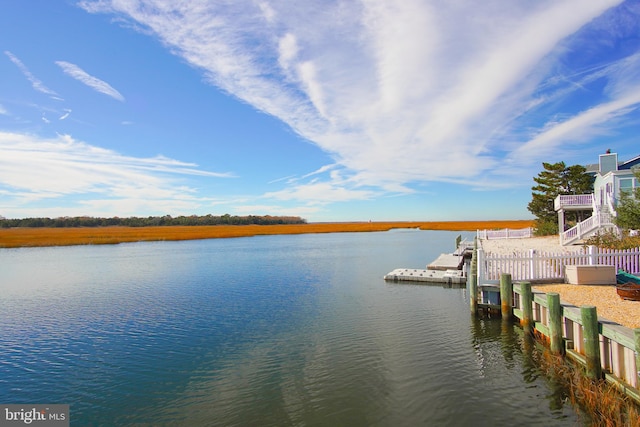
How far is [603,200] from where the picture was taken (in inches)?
1078

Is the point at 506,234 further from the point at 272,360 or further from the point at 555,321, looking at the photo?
the point at 272,360

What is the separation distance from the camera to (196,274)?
90.8 ft

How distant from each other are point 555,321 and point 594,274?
5370mm

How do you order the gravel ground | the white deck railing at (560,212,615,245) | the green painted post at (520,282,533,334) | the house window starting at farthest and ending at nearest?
the house window < the white deck railing at (560,212,615,245) < the green painted post at (520,282,533,334) < the gravel ground

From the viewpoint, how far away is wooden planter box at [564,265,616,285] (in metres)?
13.1

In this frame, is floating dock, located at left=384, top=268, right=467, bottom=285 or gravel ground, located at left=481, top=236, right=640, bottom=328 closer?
gravel ground, located at left=481, top=236, right=640, bottom=328

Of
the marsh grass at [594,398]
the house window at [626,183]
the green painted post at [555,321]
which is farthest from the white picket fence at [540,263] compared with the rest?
the house window at [626,183]

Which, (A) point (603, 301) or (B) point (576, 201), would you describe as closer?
(A) point (603, 301)

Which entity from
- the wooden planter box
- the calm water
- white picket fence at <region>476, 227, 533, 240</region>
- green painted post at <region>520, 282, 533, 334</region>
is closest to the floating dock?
the calm water

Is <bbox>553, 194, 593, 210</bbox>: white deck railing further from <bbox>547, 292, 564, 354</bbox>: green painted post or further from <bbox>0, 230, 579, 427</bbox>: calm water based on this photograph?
<bbox>547, 292, 564, 354</bbox>: green painted post

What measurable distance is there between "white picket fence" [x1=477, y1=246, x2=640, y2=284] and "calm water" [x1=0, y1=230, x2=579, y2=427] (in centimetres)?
208

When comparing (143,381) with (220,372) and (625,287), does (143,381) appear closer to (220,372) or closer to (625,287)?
(220,372)

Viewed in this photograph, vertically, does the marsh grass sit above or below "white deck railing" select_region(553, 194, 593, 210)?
below

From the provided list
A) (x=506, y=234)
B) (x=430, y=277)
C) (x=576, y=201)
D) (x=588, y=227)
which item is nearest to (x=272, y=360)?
(x=430, y=277)
